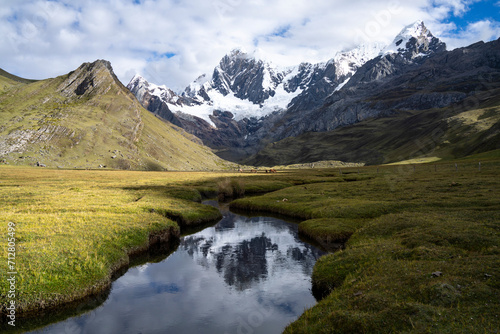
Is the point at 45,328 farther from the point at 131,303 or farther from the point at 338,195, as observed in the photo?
the point at 338,195

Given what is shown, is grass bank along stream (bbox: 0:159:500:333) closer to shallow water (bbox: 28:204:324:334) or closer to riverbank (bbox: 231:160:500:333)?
riverbank (bbox: 231:160:500:333)

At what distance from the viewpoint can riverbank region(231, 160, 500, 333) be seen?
12.9 m

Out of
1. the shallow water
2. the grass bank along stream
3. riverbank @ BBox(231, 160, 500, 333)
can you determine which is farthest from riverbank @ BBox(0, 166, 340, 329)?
riverbank @ BBox(231, 160, 500, 333)

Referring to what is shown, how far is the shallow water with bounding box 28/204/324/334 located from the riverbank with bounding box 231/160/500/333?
10.9 ft

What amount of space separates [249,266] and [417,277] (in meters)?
16.1

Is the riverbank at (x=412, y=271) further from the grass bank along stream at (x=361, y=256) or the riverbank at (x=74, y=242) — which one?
the riverbank at (x=74, y=242)

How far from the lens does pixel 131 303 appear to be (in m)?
21.4

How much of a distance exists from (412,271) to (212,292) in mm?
14395

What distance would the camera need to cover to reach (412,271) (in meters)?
17.5

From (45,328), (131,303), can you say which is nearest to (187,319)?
(131,303)

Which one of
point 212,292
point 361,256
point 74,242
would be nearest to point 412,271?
point 361,256

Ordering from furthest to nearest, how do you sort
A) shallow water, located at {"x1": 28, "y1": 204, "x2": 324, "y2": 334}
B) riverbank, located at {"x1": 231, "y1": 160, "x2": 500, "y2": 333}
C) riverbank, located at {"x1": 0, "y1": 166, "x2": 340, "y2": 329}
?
riverbank, located at {"x1": 0, "y1": 166, "x2": 340, "y2": 329}
shallow water, located at {"x1": 28, "y1": 204, "x2": 324, "y2": 334}
riverbank, located at {"x1": 231, "y1": 160, "x2": 500, "y2": 333}

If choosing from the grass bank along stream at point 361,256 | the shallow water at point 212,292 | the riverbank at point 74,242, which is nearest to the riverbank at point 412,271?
the grass bank along stream at point 361,256

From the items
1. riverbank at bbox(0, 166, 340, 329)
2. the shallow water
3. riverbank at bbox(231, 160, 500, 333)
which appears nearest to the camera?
riverbank at bbox(231, 160, 500, 333)
